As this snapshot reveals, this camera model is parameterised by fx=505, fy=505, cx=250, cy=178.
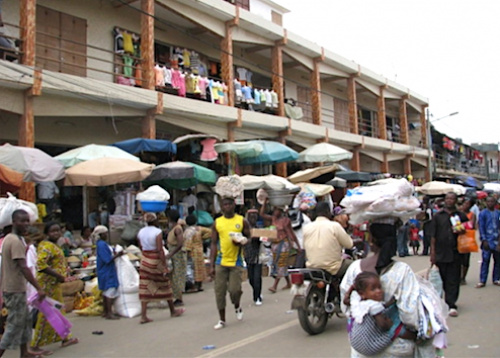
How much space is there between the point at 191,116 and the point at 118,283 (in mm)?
8417

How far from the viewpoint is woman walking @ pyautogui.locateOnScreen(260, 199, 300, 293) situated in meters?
9.57

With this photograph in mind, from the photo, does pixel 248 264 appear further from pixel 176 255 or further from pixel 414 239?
pixel 414 239

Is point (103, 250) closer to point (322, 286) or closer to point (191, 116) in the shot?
point (322, 286)

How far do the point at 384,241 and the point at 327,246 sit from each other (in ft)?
9.75

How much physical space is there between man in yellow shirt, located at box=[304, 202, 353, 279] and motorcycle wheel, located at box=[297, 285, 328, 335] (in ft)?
1.12

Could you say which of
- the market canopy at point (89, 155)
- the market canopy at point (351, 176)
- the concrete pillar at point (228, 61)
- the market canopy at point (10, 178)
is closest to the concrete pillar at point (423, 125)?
the market canopy at point (351, 176)

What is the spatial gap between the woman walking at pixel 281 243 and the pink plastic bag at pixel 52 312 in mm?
4536

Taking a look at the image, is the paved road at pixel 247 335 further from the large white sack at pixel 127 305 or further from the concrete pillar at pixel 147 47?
the concrete pillar at pixel 147 47

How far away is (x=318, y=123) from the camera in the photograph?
22.4 meters

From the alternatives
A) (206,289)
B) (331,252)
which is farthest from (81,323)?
(331,252)

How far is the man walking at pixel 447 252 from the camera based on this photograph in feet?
23.7

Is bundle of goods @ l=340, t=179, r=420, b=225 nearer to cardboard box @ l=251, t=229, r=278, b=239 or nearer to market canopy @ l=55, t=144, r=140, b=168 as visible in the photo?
cardboard box @ l=251, t=229, r=278, b=239

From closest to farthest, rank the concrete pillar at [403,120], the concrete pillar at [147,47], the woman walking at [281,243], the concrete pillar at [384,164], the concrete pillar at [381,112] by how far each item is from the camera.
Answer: the woman walking at [281,243]
the concrete pillar at [147,47]
the concrete pillar at [381,112]
the concrete pillar at [384,164]
the concrete pillar at [403,120]

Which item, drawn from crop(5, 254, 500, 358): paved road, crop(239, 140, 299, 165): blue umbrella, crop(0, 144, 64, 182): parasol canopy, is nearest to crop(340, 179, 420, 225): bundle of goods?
crop(5, 254, 500, 358): paved road
